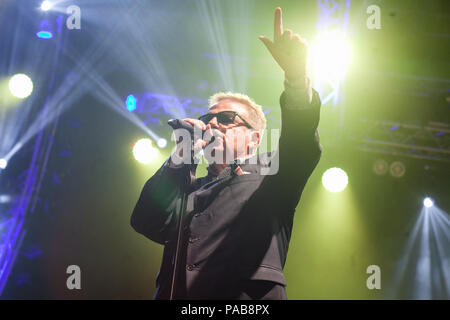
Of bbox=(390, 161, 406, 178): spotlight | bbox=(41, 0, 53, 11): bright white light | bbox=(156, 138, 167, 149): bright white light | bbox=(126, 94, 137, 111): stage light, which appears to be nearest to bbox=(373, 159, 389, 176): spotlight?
bbox=(390, 161, 406, 178): spotlight

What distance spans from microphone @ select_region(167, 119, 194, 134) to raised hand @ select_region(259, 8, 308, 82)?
1.55ft

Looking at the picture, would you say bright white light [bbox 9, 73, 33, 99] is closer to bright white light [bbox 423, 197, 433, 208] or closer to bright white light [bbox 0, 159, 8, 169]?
bright white light [bbox 0, 159, 8, 169]

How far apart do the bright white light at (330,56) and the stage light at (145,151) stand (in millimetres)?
2468

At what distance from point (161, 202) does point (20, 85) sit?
11.9 ft

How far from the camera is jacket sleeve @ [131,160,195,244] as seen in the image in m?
1.70

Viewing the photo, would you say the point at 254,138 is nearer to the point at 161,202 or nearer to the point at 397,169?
the point at 161,202

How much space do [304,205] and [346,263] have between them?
111 centimetres

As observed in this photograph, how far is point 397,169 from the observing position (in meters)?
6.05

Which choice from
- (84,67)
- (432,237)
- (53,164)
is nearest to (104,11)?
(84,67)

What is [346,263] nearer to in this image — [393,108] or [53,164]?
[393,108]

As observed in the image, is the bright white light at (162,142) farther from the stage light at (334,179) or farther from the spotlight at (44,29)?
the stage light at (334,179)

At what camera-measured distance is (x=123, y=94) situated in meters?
5.32

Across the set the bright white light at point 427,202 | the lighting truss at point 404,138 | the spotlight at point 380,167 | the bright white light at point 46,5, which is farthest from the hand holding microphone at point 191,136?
the bright white light at point 427,202

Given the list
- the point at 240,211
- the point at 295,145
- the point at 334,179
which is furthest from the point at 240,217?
the point at 334,179
